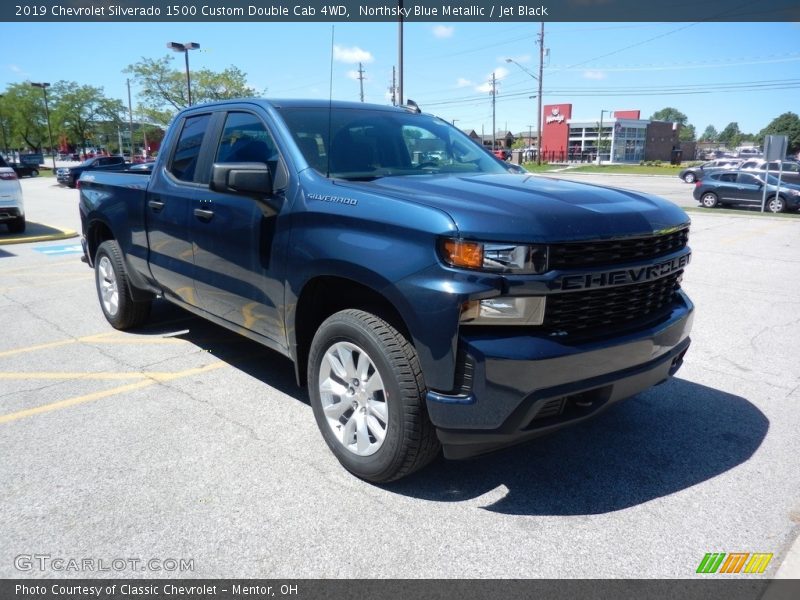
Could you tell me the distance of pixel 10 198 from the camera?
482 inches

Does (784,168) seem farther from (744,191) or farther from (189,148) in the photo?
(189,148)

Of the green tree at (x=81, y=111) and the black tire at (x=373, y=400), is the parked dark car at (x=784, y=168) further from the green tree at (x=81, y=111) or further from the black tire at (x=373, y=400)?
the green tree at (x=81, y=111)

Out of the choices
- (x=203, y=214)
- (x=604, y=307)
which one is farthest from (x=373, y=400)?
(x=203, y=214)

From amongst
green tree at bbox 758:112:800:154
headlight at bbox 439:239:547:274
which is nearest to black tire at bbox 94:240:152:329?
headlight at bbox 439:239:547:274

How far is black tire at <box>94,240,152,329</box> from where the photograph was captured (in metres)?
5.52

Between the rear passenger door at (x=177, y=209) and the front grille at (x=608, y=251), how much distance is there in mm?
2587

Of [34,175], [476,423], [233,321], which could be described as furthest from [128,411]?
[34,175]

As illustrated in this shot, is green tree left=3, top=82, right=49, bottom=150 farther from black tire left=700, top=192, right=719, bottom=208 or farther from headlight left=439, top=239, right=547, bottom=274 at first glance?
headlight left=439, top=239, right=547, bottom=274

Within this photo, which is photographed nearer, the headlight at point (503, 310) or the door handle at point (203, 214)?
the headlight at point (503, 310)

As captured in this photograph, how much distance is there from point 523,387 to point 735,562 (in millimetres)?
1159

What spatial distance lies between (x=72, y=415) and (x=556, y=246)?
10.6 feet

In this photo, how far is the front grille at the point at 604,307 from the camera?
2.66m

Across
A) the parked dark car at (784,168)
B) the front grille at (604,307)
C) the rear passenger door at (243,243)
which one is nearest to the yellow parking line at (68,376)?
the rear passenger door at (243,243)

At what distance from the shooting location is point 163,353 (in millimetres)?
5254
